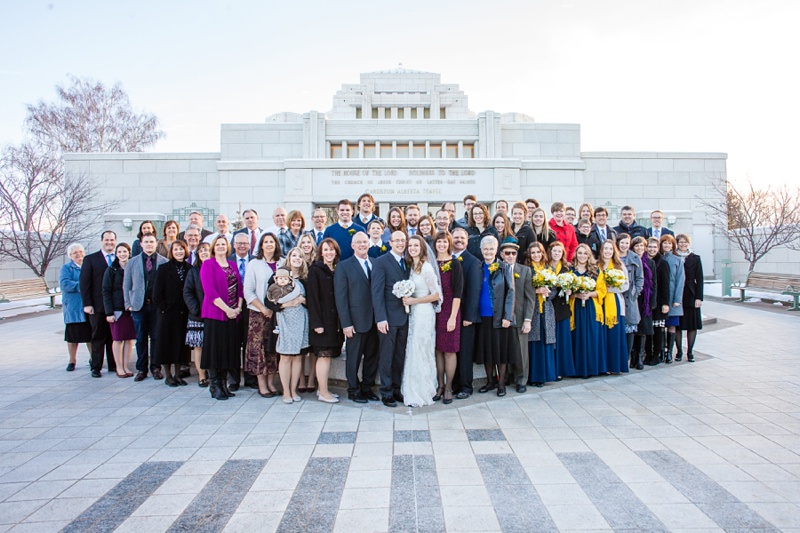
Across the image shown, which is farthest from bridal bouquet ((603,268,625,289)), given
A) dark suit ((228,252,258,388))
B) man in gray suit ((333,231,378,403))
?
dark suit ((228,252,258,388))

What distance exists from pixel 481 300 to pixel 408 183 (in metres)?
15.9

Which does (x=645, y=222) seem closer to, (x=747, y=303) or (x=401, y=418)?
(x=747, y=303)

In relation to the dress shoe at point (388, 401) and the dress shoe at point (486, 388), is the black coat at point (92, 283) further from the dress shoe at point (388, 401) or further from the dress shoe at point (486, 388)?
the dress shoe at point (486, 388)

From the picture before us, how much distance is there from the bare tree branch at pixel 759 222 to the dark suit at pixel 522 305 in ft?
57.3

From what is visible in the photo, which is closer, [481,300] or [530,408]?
[530,408]

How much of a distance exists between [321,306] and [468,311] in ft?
5.93

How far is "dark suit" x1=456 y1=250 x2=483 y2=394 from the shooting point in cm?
589

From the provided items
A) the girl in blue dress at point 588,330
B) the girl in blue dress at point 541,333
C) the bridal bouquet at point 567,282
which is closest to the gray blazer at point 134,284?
the girl in blue dress at point 541,333

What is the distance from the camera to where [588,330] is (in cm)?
686

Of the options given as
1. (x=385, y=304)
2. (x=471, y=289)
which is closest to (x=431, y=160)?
(x=471, y=289)

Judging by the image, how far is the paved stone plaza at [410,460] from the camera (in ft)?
10.5

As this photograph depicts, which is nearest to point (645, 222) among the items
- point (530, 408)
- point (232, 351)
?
point (530, 408)

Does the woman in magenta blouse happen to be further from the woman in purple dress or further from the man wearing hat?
the man wearing hat

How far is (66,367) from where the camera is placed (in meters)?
7.87
